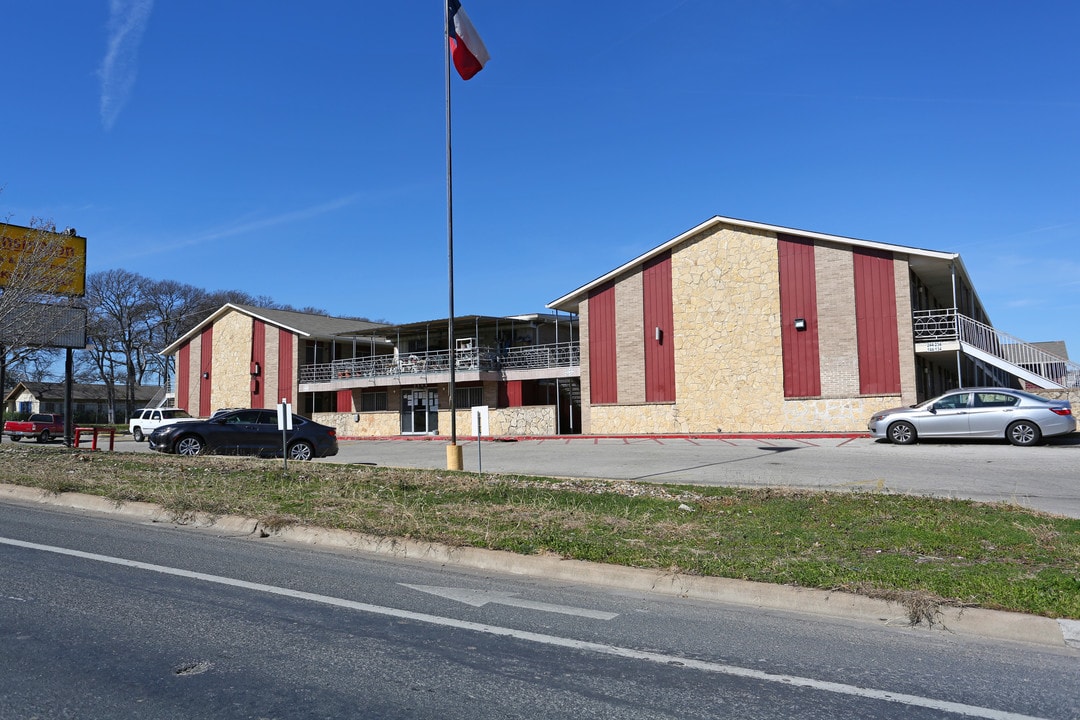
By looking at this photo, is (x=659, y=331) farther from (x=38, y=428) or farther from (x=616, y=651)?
(x=38, y=428)

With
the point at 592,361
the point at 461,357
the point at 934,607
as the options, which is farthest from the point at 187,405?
the point at 934,607

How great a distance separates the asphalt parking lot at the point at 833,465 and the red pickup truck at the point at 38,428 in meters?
24.0

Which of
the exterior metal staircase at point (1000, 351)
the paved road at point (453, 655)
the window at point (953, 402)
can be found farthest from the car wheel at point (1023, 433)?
the paved road at point (453, 655)

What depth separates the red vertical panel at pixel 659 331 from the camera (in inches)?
1284

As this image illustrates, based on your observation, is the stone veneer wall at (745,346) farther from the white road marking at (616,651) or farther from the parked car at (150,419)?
the white road marking at (616,651)

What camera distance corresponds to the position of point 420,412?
135ft

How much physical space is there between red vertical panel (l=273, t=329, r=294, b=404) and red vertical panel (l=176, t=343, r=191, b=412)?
1035cm

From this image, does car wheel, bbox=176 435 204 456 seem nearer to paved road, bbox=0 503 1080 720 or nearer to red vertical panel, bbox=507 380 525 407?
paved road, bbox=0 503 1080 720

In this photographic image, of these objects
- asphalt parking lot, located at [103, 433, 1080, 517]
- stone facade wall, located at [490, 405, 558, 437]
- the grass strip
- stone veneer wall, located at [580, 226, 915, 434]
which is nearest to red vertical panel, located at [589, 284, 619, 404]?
stone veneer wall, located at [580, 226, 915, 434]

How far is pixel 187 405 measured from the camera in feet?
177

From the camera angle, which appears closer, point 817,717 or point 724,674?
point 817,717

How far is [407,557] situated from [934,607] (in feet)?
15.9

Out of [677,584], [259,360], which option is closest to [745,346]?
[677,584]

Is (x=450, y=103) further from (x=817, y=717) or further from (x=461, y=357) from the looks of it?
(x=461, y=357)
